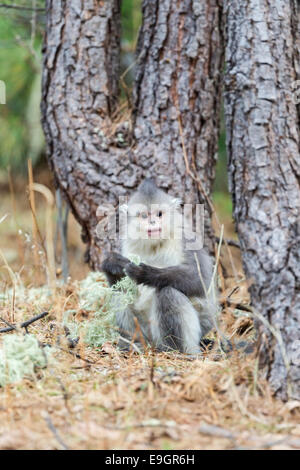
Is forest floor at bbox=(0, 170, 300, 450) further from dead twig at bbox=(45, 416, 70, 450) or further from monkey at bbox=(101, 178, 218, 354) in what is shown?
monkey at bbox=(101, 178, 218, 354)

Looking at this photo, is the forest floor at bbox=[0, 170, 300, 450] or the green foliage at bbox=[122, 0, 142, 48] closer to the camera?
the forest floor at bbox=[0, 170, 300, 450]

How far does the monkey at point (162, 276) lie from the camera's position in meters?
4.41

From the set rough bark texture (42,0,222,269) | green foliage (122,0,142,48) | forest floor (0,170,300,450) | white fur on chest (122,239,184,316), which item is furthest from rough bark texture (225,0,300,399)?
green foliage (122,0,142,48)

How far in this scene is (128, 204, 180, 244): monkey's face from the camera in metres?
4.64

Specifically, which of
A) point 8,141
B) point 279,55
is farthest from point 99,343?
point 8,141

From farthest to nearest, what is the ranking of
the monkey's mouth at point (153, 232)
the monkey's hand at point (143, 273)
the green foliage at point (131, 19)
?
the green foliage at point (131, 19) < the monkey's mouth at point (153, 232) < the monkey's hand at point (143, 273)

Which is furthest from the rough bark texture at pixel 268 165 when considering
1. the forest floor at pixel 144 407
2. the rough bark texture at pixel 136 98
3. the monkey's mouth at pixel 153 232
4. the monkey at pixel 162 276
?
the rough bark texture at pixel 136 98

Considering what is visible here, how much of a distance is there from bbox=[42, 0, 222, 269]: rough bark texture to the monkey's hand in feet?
4.56

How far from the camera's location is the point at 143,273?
439 centimetres

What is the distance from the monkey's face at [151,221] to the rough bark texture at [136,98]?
2.77 feet

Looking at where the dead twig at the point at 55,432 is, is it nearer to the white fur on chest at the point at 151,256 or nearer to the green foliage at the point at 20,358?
the green foliage at the point at 20,358

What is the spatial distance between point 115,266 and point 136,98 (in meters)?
1.93

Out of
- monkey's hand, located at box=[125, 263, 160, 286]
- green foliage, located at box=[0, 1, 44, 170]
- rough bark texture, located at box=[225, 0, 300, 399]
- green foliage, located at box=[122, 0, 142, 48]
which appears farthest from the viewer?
green foliage, located at box=[0, 1, 44, 170]
